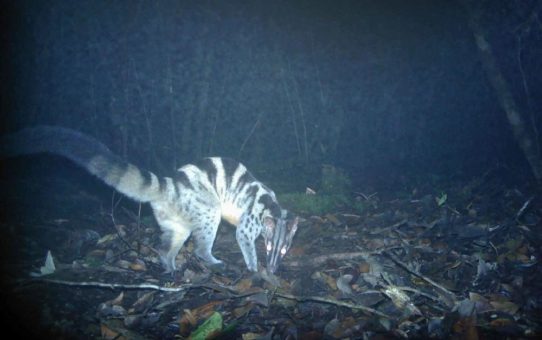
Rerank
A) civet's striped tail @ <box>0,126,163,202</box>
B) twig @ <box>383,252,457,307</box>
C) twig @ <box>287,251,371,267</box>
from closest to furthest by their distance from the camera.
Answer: twig @ <box>383,252,457,307</box>, civet's striped tail @ <box>0,126,163,202</box>, twig @ <box>287,251,371,267</box>

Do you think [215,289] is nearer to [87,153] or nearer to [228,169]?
[87,153]

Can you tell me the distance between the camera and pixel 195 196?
12.3ft

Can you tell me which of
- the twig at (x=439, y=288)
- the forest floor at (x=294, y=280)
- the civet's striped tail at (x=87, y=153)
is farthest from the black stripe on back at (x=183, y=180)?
the twig at (x=439, y=288)

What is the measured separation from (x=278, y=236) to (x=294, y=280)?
617 mm

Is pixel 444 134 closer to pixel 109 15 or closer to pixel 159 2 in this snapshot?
pixel 159 2

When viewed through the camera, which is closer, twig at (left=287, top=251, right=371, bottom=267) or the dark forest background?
twig at (left=287, top=251, right=371, bottom=267)

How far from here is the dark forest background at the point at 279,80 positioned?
332cm

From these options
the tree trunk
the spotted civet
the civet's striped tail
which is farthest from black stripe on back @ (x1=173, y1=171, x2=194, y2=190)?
the tree trunk

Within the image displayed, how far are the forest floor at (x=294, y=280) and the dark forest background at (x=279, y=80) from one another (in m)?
1.14

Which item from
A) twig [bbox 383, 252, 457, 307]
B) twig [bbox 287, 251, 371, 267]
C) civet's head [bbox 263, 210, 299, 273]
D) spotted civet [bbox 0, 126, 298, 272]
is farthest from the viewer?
civet's head [bbox 263, 210, 299, 273]

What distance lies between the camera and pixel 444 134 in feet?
23.6

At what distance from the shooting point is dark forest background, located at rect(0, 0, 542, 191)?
3324 mm

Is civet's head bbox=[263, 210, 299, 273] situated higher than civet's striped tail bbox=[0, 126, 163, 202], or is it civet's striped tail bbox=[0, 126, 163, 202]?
civet's striped tail bbox=[0, 126, 163, 202]

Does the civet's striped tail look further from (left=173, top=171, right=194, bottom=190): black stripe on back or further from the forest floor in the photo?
the forest floor
